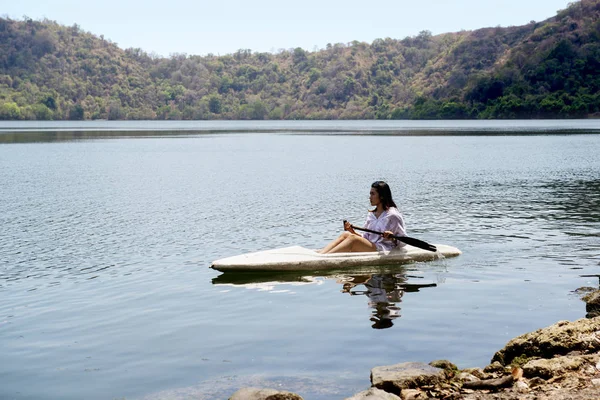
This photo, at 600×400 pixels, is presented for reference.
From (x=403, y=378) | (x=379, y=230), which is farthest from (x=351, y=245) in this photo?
(x=403, y=378)

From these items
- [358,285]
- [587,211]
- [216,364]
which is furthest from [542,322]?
[587,211]

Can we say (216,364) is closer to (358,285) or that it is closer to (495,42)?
(358,285)

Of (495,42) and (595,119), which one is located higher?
(495,42)

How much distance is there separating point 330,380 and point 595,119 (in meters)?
132

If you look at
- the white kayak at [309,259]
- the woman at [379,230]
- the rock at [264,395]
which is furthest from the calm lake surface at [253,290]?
the rock at [264,395]

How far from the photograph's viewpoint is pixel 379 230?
48.2ft

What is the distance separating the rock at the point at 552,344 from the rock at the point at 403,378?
1093 millimetres

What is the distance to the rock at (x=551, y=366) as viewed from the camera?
7645mm

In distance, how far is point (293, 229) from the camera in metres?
20.8

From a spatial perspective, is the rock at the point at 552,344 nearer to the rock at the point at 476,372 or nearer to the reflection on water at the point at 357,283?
the rock at the point at 476,372

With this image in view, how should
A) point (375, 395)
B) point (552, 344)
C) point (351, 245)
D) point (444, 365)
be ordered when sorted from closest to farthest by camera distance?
point (375, 395) → point (444, 365) → point (552, 344) → point (351, 245)

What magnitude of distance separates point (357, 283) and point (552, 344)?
5560 millimetres

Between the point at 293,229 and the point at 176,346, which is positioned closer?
the point at 176,346

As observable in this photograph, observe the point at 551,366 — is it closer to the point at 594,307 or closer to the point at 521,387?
the point at 521,387
